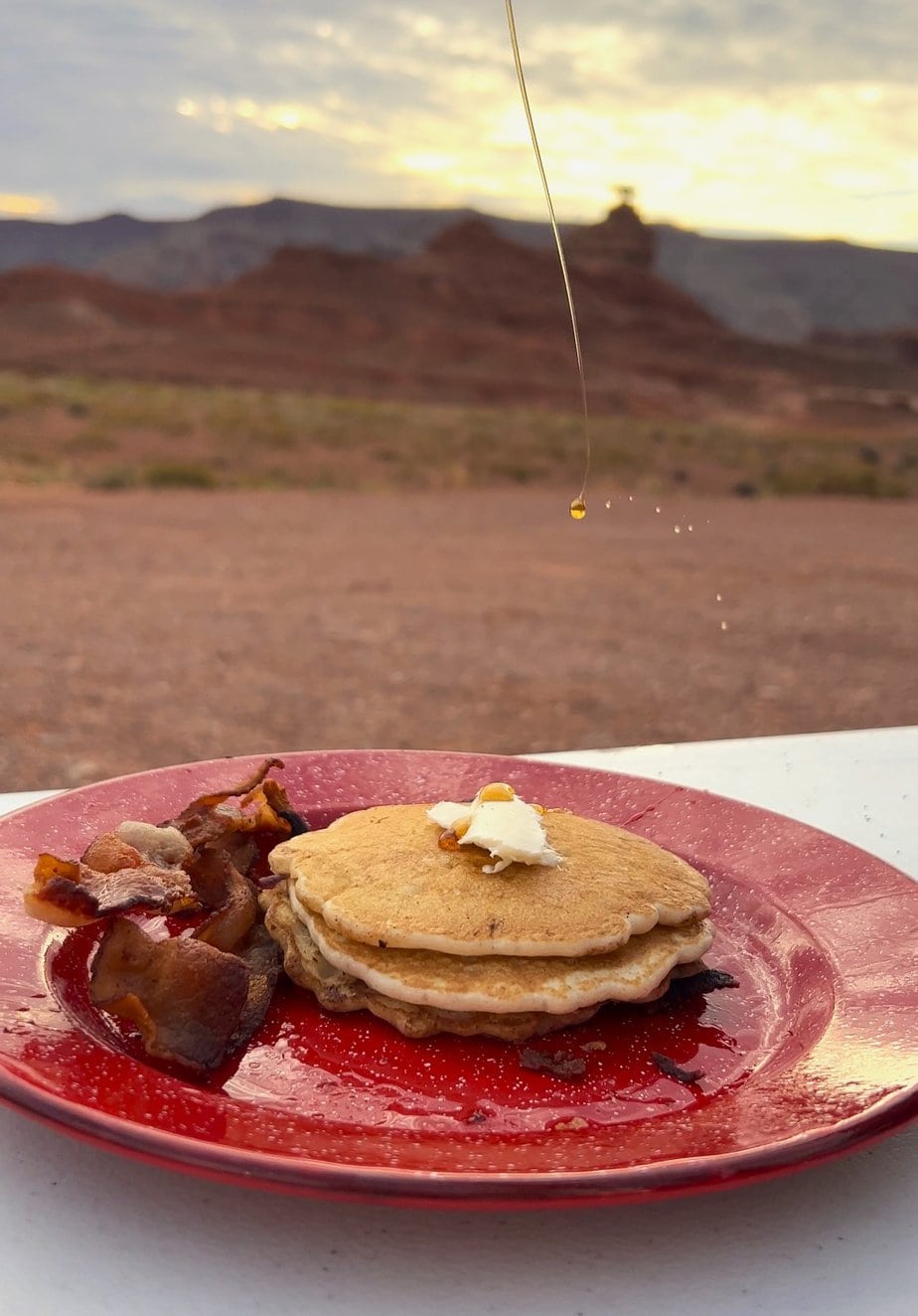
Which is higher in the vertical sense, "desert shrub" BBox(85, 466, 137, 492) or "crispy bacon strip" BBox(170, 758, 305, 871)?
"crispy bacon strip" BBox(170, 758, 305, 871)

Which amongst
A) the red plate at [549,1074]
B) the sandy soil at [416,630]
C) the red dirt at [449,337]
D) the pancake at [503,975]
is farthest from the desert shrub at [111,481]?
the pancake at [503,975]

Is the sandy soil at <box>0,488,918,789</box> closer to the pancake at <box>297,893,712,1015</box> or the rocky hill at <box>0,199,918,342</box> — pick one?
the pancake at <box>297,893,712,1015</box>

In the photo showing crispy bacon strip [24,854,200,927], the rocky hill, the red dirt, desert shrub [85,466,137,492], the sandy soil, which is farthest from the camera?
the rocky hill

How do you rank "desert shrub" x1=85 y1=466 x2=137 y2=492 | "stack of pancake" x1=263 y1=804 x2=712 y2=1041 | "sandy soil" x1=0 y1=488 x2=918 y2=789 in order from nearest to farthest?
1. "stack of pancake" x1=263 y1=804 x2=712 y2=1041
2. "sandy soil" x1=0 y1=488 x2=918 y2=789
3. "desert shrub" x1=85 y1=466 x2=137 y2=492

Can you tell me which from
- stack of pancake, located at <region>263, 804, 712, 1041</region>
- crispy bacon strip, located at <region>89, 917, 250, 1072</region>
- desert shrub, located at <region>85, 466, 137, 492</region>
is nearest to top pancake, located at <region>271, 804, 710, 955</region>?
stack of pancake, located at <region>263, 804, 712, 1041</region>

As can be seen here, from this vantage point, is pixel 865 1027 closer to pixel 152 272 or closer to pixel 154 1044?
pixel 154 1044

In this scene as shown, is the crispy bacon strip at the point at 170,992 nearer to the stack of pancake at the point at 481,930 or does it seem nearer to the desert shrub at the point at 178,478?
the stack of pancake at the point at 481,930

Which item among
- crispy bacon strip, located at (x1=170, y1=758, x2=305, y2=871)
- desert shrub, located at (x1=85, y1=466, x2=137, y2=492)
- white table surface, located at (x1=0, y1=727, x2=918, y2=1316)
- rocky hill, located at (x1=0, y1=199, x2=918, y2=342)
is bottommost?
desert shrub, located at (x1=85, y1=466, x2=137, y2=492)

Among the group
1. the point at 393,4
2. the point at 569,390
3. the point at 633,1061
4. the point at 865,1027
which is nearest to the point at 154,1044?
the point at 633,1061
